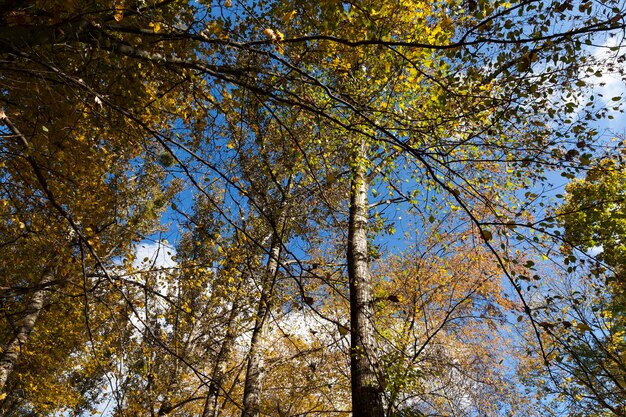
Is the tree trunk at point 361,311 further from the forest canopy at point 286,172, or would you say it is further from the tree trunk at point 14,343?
the tree trunk at point 14,343

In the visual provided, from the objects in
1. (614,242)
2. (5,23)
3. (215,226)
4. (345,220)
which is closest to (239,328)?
(345,220)

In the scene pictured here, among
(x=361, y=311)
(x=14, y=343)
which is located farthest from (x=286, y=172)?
(x=14, y=343)

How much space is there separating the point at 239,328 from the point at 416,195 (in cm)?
433

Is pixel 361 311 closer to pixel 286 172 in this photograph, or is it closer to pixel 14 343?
pixel 286 172

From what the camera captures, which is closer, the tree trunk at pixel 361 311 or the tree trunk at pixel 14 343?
the tree trunk at pixel 361 311

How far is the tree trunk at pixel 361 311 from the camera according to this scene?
3.82m

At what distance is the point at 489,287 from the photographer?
941cm

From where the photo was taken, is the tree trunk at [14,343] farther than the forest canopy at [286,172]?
Yes

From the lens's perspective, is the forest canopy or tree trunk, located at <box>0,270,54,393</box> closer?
the forest canopy

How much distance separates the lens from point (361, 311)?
13.0 feet

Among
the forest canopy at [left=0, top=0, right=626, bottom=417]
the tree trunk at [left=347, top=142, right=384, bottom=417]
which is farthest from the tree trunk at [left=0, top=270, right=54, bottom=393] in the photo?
the tree trunk at [left=347, top=142, right=384, bottom=417]

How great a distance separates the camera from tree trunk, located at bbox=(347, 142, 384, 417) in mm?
3816

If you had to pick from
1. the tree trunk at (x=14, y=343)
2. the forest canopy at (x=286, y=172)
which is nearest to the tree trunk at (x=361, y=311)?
the forest canopy at (x=286, y=172)

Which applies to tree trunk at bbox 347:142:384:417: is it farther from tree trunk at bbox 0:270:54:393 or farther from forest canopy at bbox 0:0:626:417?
tree trunk at bbox 0:270:54:393
